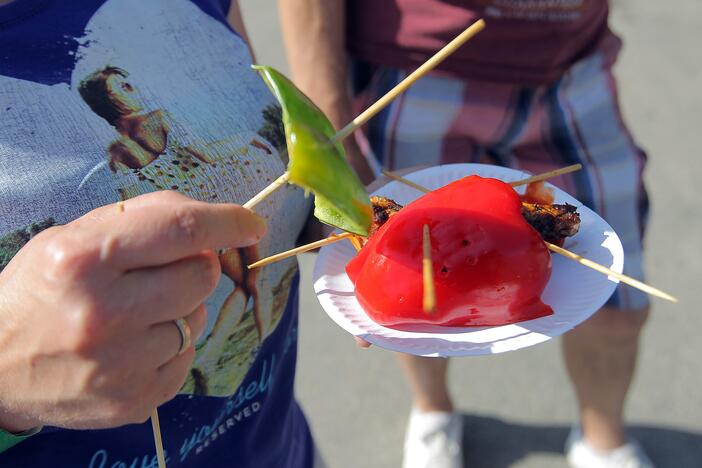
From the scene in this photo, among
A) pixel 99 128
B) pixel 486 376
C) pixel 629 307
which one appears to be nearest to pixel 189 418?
pixel 99 128

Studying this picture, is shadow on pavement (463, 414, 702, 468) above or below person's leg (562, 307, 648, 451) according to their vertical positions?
below

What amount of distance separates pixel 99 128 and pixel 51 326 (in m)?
0.32

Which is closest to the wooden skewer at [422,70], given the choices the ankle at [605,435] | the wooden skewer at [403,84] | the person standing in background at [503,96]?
the wooden skewer at [403,84]

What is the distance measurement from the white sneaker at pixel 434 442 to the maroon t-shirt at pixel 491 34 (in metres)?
1.06

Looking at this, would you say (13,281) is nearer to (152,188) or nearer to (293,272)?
(152,188)

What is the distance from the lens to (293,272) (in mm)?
1142

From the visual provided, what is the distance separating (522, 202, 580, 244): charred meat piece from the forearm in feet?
1.91

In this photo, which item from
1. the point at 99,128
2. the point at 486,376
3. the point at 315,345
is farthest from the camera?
the point at 315,345

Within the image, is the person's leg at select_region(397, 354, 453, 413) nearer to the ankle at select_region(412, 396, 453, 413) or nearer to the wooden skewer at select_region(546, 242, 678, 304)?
the ankle at select_region(412, 396, 453, 413)

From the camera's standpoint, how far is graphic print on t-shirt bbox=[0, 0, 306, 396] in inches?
33.1

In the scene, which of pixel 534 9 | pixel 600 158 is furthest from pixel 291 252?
pixel 600 158

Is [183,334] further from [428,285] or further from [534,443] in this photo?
[534,443]

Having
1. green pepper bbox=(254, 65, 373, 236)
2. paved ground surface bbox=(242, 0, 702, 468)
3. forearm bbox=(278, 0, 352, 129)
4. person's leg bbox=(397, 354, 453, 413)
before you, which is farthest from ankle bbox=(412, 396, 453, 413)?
green pepper bbox=(254, 65, 373, 236)

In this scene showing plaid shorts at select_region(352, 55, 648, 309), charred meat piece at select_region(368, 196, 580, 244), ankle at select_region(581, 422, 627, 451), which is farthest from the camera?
ankle at select_region(581, 422, 627, 451)
